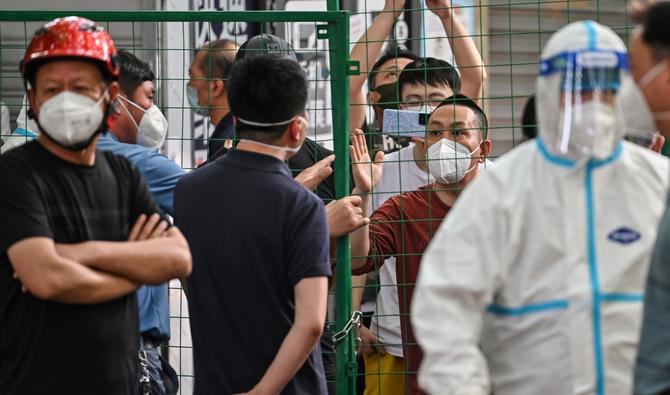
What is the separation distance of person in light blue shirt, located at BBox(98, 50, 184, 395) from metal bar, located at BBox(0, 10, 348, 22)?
0.21 m

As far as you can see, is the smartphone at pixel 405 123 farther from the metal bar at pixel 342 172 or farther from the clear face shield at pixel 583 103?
the clear face shield at pixel 583 103

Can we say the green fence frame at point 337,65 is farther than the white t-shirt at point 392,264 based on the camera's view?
No

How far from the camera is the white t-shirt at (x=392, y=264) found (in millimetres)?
5770

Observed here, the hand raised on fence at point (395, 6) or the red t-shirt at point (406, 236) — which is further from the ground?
the hand raised on fence at point (395, 6)

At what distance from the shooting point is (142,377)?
4.97 metres

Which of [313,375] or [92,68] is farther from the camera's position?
[313,375]

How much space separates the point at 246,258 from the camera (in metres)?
4.35

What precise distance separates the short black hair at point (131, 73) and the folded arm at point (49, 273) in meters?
1.56

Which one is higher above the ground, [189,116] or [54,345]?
[189,116]

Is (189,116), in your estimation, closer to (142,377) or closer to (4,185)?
(142,377)

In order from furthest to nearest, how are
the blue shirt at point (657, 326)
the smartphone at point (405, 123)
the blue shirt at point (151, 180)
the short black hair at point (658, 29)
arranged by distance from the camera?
the smartphone at point (405, 123) → the blue shirt at point (151, 180) → the short black hair at point (658, 29) → the blue shirt at point (657, 326)

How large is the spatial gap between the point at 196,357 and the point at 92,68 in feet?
3.62

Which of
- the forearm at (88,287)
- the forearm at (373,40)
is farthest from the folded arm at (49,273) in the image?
the forearm at (373,40)

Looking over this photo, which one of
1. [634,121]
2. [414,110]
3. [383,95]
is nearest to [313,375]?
[634,121]
